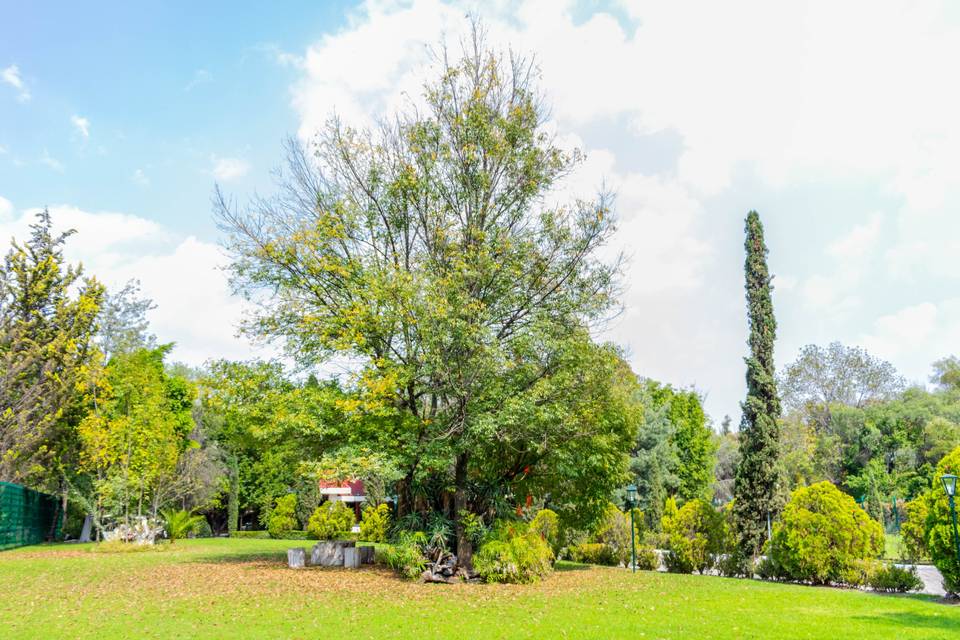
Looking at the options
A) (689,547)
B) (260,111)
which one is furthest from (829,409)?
(260,111)

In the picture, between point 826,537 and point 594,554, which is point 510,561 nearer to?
point 826,537

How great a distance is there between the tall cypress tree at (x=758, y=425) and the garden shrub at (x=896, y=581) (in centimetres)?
495

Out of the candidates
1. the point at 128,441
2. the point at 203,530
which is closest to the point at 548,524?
the point at 128,441

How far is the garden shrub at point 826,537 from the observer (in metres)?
14.3

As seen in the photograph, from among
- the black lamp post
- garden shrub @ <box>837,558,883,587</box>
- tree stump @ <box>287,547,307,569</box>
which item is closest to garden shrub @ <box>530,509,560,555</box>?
tree stump @ <box>287,547,307,569</box>

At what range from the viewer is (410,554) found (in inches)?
547

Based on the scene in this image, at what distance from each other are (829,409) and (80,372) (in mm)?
45849

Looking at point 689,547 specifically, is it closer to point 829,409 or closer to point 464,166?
point 464,166

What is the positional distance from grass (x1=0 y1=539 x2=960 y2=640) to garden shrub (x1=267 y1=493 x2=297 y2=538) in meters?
13.9

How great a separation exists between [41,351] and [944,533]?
92.6 ft

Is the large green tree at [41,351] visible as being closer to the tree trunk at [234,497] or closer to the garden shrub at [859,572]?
the tree trunk at [234,497]

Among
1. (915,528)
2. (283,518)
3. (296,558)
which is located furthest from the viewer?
(283,518)

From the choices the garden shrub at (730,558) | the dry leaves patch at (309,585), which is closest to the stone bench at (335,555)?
the dry leaves patch at (309,585)

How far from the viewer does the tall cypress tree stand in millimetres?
18719
